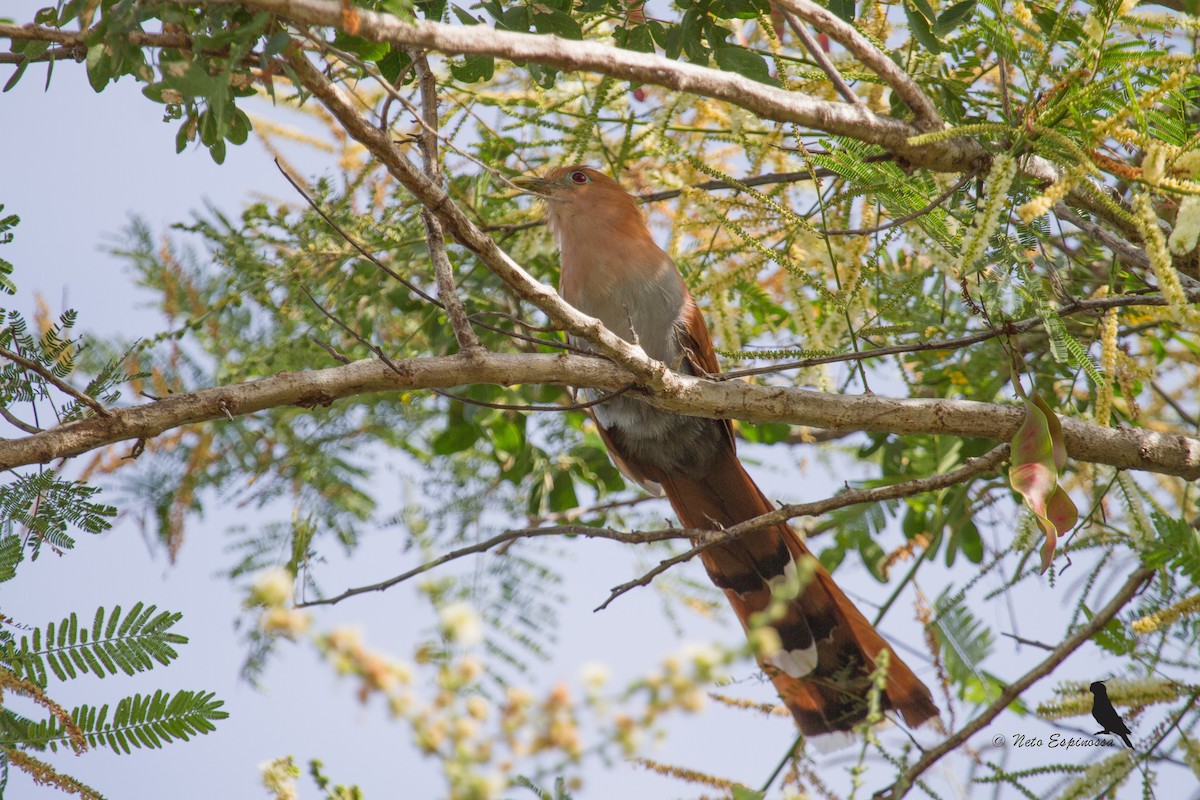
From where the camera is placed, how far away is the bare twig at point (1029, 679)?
106 inches

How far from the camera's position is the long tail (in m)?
3.36

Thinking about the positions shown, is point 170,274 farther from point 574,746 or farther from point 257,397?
point 574,746

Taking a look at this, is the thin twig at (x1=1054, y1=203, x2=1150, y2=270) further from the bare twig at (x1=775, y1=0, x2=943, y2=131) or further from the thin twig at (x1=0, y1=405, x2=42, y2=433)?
the thin twig at (x1=0, y1=405, x2=42, y2=433)

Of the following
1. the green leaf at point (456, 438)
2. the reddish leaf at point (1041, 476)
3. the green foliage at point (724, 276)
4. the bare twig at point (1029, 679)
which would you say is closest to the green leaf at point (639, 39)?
the green foliage at point (724, 276)

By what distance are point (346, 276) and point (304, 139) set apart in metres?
0.71

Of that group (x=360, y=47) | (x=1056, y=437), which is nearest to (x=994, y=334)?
(x=1056, y=437)

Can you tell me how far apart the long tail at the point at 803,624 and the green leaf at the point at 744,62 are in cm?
135

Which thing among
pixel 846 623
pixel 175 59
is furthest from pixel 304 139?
pixel 846 623

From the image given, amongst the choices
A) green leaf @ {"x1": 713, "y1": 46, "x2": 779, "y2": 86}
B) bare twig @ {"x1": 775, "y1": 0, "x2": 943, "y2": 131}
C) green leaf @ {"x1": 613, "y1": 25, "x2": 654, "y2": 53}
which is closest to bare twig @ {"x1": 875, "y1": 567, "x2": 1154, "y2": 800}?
bare twig @ {"x1": 775, "y1": 0, "x2": 943, "y2": 131}

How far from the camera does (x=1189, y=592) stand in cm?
295

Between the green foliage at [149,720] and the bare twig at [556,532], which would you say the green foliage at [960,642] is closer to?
the bare twig at [556,532]

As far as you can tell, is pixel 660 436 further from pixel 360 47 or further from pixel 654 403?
pixel 360 47

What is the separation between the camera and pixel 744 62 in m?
2.89

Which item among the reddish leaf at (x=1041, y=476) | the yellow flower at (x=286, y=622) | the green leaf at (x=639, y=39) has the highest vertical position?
the green leaf at (x=639, y=39)
